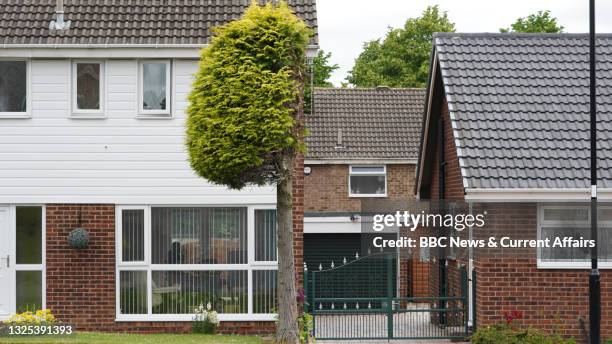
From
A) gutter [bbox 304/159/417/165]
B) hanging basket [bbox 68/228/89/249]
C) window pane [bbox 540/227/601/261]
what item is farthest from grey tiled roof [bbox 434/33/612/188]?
gutter [bbox 304/159/417/165]

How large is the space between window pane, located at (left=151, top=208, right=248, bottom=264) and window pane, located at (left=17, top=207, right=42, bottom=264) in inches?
85.7

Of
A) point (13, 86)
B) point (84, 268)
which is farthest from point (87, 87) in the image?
point (84, 268)

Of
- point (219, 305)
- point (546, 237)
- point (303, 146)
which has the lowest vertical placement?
point (219, 305)

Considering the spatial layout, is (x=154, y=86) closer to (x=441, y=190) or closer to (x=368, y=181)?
(x=441, y=190)

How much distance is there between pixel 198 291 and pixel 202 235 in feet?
3.52

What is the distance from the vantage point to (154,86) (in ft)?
65.8

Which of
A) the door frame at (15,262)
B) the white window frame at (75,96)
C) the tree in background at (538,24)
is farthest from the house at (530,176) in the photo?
the tree in background at (538,24)

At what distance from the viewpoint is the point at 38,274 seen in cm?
1984

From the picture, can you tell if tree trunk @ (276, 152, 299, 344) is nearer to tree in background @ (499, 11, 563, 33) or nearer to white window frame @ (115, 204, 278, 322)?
white window frame @ (115, 204, 278, 322)

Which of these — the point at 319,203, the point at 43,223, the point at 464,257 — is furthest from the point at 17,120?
the point at 319,203

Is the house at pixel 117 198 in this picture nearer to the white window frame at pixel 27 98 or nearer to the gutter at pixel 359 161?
the white window frame at pixel 27 98

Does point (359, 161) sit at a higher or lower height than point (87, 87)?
lower

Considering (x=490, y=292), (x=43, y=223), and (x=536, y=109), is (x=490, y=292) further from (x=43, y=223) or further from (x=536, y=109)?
(x=43, y=223)

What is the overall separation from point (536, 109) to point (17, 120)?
992 cm
